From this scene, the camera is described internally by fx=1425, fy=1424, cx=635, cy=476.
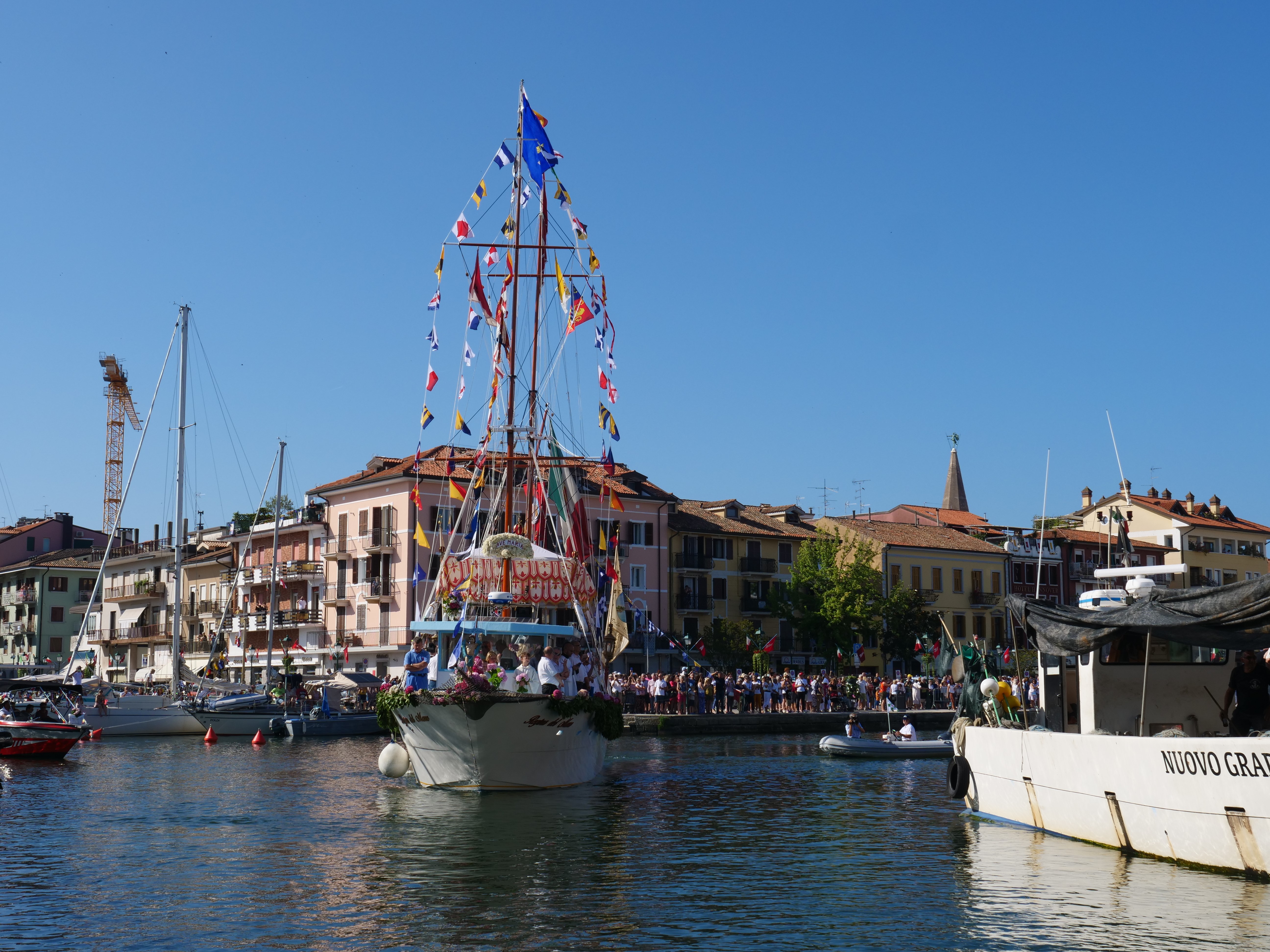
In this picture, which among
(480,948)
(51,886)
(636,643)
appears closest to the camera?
(480,948)

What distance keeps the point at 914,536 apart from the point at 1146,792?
78.8 meters

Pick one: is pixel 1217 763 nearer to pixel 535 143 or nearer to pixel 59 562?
pixel 535 143

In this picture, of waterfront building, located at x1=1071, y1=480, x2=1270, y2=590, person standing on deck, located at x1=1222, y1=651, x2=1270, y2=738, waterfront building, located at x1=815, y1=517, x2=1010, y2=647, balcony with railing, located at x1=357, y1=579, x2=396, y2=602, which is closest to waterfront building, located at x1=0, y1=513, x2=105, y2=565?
balcony with railing, located at x1=357, y1=579, x2=396, y2=602

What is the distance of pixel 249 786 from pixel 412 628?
17.7ft

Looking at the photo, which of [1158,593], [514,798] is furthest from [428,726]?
[1158,593]

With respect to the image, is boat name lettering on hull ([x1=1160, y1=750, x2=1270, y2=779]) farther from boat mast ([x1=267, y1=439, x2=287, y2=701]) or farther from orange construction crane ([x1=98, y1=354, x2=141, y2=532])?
orange construction crane ([x1=98, y1=354, x2=141, y2=532])

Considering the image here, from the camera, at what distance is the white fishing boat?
16266 mm

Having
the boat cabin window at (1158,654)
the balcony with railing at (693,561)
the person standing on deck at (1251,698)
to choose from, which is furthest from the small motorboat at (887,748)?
the balcony with railing at (693,561)

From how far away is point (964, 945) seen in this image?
14539 millimetres

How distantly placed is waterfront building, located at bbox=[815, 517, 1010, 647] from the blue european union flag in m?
55.6

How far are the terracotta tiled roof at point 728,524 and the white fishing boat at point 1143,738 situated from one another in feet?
209

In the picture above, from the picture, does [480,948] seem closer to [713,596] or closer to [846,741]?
[846,741]

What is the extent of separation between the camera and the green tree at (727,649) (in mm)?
80812

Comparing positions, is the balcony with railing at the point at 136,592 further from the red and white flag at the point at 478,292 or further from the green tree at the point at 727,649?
the red and white flag at the point at 478,292
